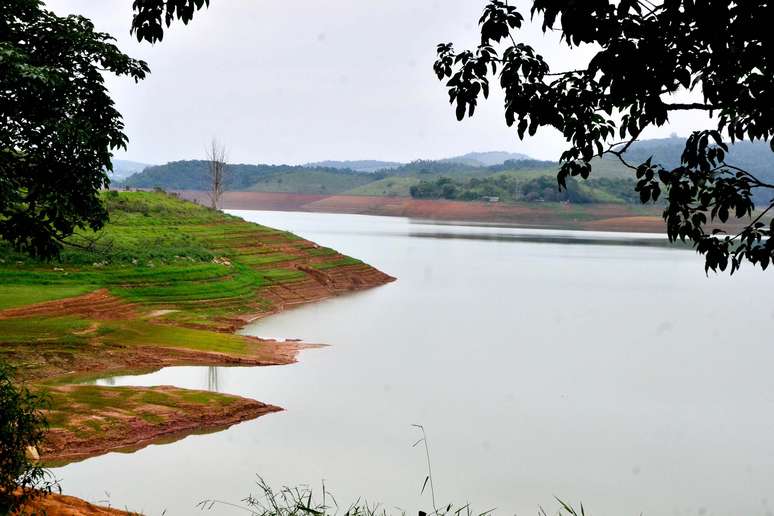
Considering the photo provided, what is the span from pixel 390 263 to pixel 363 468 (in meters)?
48.9

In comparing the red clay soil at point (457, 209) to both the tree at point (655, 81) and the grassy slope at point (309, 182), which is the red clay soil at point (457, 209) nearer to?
the grassy slope at point (309, 182)

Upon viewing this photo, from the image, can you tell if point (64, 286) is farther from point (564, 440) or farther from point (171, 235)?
point (564, 440)

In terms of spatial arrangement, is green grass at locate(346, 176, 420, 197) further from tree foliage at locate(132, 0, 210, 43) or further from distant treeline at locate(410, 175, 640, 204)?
tree foliage at locate(132, 0, 210, 43)

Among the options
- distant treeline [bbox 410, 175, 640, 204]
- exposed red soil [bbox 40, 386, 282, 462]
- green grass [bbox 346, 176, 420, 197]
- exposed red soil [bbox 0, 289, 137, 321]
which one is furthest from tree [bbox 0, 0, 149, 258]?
green grass [bbox 346, 176, 420, 197]

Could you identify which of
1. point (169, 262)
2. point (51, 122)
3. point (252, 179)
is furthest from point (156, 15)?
point (252, 179)

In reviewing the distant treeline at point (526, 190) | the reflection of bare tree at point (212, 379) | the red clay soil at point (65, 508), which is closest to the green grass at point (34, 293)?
the reflection of bare tree at point (212, 379)

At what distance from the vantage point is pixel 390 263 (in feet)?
211

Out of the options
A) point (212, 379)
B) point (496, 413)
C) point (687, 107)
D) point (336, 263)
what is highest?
point (687, 107)

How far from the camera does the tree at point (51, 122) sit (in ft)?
43.3

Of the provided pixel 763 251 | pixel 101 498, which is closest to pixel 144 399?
pixel 101 498

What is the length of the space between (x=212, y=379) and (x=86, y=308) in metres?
7.51

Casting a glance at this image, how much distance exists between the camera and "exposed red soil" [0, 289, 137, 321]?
25453mm

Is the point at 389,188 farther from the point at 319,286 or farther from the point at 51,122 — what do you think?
the point at 51,122

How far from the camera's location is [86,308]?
1107 inches
